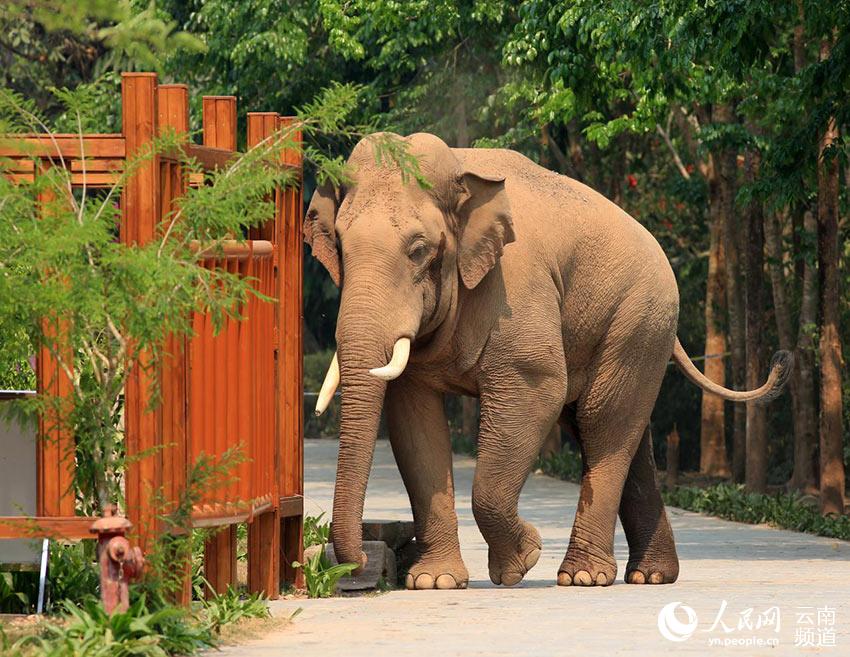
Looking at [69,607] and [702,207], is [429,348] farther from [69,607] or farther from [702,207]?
[702,207]

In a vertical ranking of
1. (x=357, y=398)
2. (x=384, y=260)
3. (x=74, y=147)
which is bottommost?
(x=357, y=398)

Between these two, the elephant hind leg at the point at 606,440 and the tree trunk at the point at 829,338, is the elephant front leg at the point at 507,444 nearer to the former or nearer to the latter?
the elephant hind leg at the point at 606,440

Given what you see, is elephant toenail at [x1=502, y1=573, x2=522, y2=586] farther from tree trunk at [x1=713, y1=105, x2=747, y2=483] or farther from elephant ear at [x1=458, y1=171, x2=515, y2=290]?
tree trunk at [x1=713, y1=105, x2=747, y2=483]

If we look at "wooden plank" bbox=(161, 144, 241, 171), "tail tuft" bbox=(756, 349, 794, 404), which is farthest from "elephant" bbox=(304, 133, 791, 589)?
"tail tuft" bbox=(756, 349, 794, 404)

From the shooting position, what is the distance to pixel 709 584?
13133mm

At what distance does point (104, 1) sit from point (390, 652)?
3.08 m

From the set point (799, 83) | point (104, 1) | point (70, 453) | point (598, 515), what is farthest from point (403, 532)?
point (799, 83)

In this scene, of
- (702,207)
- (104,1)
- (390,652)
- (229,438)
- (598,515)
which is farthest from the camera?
(702,207)

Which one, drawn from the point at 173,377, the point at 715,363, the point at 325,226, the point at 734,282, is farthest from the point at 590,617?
the point at 715,363

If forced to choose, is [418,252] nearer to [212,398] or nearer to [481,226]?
[481,226]

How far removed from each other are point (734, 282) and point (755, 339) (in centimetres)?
145

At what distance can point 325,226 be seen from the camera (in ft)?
39.6

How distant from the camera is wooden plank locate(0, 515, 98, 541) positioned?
9.48 m

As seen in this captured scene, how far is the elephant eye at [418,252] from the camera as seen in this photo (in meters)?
11.7
